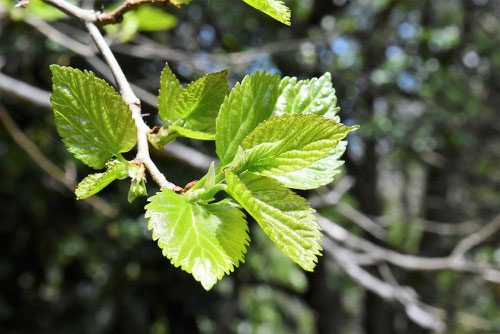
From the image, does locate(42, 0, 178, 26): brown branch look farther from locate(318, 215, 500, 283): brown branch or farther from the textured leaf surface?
locate(318, 215, 500, 283): brown branch

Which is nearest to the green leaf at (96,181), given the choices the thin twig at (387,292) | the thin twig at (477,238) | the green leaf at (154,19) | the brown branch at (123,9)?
the brown branch at (123,9)

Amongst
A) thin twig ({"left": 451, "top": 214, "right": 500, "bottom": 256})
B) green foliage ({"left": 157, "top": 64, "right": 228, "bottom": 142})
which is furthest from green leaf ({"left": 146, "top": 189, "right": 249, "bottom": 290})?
thin twig ({"left": 451, "top": 214, "right": 500, "bottom": 256})

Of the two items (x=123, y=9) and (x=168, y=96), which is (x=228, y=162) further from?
(x=123, y=9)

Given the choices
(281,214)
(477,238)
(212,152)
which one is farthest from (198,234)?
(212,152)

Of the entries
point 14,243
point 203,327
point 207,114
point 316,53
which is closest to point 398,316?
point 203,327

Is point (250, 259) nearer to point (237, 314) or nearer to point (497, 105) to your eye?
point (237, 314)

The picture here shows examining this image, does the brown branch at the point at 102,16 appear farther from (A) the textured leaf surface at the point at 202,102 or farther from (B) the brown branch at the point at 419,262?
(B) the brown branch at the point at 419,262

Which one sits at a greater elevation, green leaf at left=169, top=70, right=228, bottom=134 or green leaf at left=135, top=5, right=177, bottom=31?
green leaf at left=169, top=70, right=228, bottom=134

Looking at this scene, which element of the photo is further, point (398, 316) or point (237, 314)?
point (398, 316)
